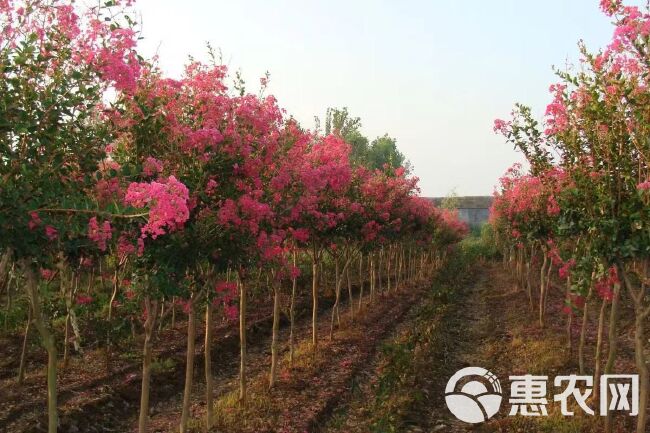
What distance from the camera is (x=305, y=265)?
24.7 meters

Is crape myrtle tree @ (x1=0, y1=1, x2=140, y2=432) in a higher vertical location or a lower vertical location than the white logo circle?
higher

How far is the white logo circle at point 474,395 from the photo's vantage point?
8.73 meters

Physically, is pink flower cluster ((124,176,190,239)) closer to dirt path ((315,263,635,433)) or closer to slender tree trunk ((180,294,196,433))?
slender tree trunk ((180,294,196,433))

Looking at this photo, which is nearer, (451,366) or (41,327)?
(41,327)

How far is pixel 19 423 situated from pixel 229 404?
2865 millimetres

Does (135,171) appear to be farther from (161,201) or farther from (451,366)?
(451,366)

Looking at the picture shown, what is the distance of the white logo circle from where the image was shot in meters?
8.73

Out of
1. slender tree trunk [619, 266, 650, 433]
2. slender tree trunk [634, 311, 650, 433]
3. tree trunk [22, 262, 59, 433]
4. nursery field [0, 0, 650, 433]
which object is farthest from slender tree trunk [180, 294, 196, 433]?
slender tree trunk [634, 311, 650, 433]

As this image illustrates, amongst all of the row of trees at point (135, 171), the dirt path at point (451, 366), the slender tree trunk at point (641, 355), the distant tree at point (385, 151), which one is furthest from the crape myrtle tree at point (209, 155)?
the distant tree at point (385, 151)

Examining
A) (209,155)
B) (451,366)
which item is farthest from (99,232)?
(451,366)

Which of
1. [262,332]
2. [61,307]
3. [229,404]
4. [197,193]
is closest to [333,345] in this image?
[262,332]

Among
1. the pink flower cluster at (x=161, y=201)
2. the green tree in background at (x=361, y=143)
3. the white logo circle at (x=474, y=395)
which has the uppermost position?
the green tree in background at (x=361, y=143)

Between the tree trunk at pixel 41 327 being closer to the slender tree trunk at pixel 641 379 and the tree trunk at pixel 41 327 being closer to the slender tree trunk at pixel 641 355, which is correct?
the slender tree trunk at pixel 641 355

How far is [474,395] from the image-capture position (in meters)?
9.70
